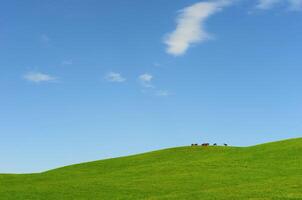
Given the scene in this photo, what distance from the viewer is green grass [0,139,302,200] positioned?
144 ft

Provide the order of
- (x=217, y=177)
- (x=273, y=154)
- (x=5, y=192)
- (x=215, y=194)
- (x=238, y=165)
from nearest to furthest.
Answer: (x=215, y=194) < (x=5, y=192) < (x=217, y=177) < (x=238, y=165) < (x=273, y=154)

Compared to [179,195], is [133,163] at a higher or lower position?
higher

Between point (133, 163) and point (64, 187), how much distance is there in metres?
25.2

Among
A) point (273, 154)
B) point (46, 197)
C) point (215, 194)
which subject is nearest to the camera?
point (215, 194)

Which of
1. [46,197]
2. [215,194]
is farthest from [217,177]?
[46,197]

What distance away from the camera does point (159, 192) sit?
4647 cm

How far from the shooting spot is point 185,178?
54719 millimetres

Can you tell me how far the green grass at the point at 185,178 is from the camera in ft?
144

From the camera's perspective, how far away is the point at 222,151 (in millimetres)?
79125

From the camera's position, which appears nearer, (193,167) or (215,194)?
(215,194)

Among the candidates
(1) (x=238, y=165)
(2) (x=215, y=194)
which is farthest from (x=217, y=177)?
(2) (x=215, y=194)

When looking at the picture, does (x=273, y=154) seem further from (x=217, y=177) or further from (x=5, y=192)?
(x=5, y=192)

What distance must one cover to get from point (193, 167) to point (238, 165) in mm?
4869

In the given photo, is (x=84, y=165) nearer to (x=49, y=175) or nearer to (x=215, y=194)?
(x=49, y=175)
